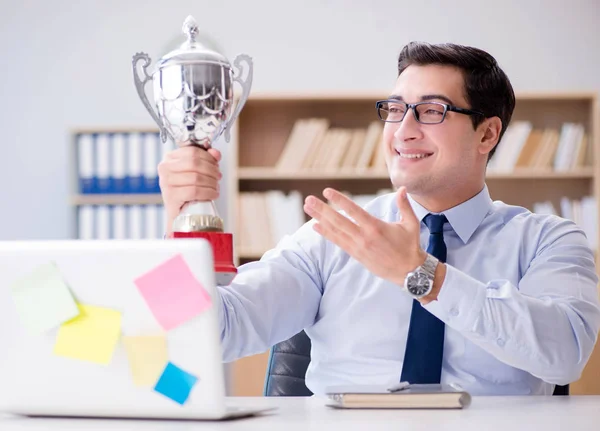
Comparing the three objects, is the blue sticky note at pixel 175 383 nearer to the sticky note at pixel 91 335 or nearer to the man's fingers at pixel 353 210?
the sticky note at pixel 91 335

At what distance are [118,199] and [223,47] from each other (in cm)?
103

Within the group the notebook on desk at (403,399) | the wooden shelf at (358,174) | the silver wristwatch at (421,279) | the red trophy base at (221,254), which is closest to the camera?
the notebook on desk at (403,399)

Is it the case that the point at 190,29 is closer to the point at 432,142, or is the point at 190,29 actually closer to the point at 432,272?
the point at 432,272

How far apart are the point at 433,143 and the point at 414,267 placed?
2.08 feet

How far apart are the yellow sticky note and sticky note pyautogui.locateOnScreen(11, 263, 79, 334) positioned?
8 cm

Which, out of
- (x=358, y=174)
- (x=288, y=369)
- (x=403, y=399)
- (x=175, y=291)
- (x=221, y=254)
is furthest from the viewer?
(x=358, y=174)

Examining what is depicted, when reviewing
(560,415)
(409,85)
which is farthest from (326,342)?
(560,415)

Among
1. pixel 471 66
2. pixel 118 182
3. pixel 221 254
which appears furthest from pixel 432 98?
pixel 118 182

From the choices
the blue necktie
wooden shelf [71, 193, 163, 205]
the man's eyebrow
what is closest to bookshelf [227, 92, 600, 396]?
wooden shelf [71, 193, 163, 205]

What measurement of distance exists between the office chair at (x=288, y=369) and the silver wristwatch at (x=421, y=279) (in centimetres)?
50

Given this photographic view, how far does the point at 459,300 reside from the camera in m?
1.38

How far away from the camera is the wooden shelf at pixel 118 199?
402 centimetres

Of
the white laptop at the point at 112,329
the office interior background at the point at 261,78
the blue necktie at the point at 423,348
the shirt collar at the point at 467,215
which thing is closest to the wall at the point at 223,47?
the office interior background at the point at 261,78

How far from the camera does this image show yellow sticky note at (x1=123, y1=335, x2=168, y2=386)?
93 cm
